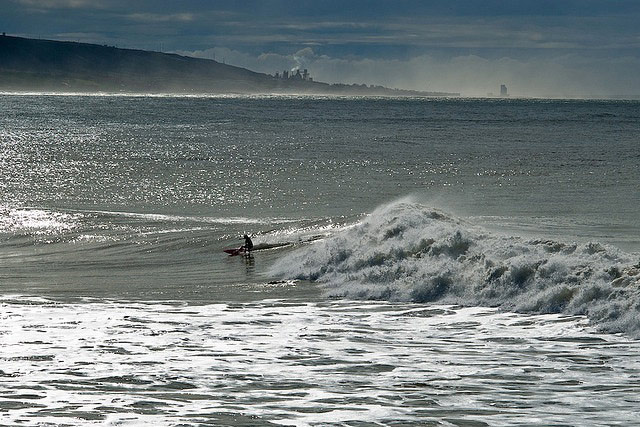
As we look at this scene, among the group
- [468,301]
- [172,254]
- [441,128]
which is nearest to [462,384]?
[468,301]

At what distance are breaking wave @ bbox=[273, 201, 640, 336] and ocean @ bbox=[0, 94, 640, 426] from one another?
0.19ft

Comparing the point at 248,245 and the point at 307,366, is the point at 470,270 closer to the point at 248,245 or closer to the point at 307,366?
the point at 307,366

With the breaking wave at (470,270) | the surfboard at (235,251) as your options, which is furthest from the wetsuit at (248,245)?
the breaking wave at (470,270)

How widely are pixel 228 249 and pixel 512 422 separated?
659 inches

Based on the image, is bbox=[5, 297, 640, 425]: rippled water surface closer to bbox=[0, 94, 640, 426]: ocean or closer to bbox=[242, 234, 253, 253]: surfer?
bbox=[0, 94, 640, 426]: ocean

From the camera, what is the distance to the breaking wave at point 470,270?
62.0 ft

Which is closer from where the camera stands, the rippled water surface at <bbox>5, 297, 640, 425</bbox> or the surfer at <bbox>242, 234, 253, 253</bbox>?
the rippled water surface at <bbox>5, 297, 640, 425</bbox>

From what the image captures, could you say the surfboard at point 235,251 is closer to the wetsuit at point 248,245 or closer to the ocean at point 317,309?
the wetsuit at point 248,245

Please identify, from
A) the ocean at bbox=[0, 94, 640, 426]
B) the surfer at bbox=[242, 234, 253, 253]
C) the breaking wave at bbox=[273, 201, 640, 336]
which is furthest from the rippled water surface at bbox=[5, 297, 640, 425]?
the surfer at bbox=[242, 234, 253, 253]

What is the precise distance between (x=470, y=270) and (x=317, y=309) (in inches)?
161

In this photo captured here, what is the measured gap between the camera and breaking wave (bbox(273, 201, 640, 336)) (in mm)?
18891

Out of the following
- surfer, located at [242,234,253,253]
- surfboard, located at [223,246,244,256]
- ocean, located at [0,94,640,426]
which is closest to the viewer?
ocean, located at [0,94,640,426]

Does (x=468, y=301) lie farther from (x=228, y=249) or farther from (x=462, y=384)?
(x=228, y=249)

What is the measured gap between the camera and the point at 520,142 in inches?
3541
